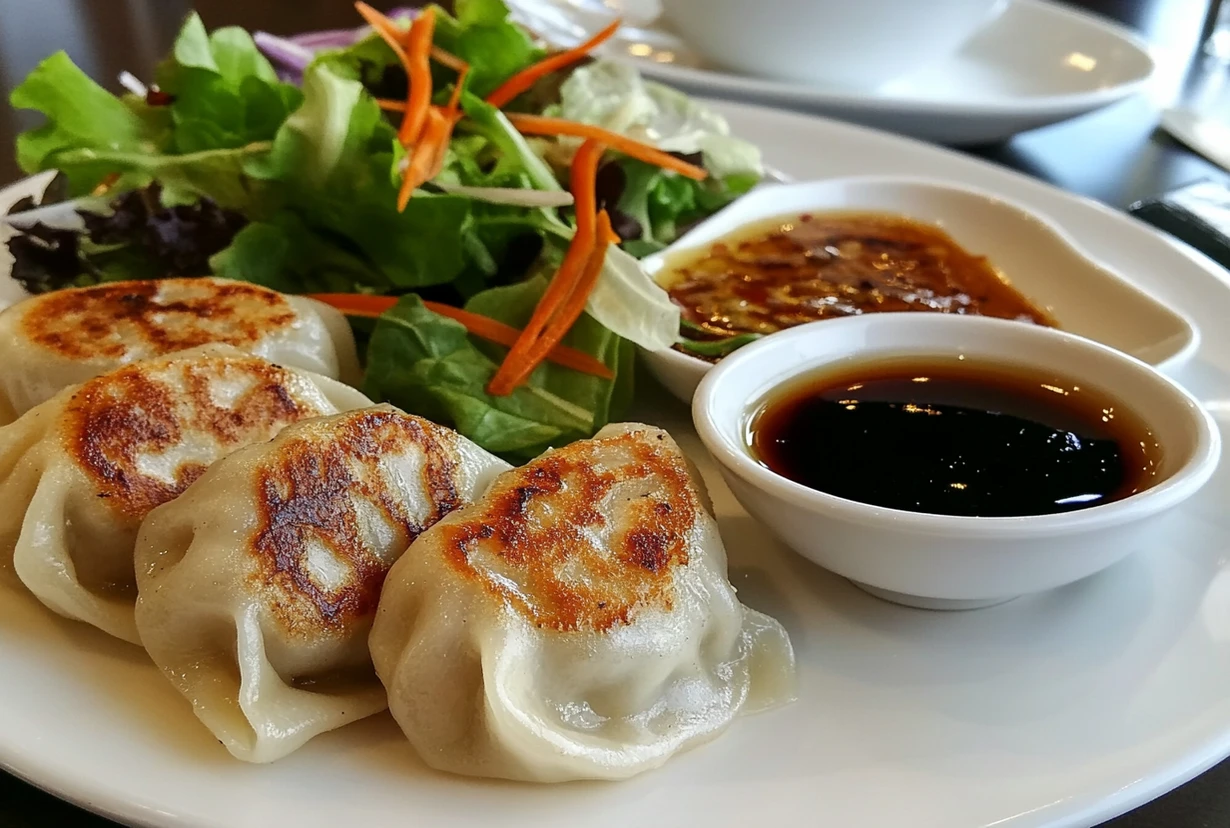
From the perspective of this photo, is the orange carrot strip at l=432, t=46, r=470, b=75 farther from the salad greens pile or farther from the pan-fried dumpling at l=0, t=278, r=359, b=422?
the pan-fried dumpling at l=0, t=278, r=359, b=422

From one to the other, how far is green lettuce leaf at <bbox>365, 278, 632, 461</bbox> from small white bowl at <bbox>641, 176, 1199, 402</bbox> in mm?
125

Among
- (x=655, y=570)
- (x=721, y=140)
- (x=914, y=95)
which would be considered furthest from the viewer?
(x=914, y=95)

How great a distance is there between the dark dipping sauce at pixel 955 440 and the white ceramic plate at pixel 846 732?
161 millimetres

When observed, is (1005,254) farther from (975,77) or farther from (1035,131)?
(975,77)

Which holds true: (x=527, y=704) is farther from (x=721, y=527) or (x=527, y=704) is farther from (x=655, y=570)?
(x=721, y=527)

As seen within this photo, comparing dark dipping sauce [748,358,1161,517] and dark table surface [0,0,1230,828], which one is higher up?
dark dipping sauce [748,358,1161,517]

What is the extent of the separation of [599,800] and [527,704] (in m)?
0.14

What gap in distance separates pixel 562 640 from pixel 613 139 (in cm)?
149

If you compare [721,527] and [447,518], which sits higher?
[447,518]

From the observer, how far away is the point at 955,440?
5.23ft

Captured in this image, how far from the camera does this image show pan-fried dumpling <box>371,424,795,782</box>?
1.22 metres

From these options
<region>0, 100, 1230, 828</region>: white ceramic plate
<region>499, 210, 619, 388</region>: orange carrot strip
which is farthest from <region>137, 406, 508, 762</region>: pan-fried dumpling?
<region>499, 210, 619, 388</region>: orange carrot strip

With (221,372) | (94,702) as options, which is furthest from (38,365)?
(94,702)

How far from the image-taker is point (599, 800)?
1.19m
